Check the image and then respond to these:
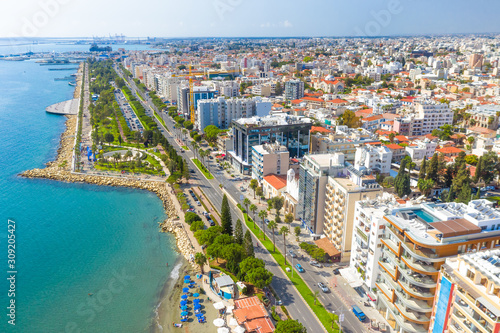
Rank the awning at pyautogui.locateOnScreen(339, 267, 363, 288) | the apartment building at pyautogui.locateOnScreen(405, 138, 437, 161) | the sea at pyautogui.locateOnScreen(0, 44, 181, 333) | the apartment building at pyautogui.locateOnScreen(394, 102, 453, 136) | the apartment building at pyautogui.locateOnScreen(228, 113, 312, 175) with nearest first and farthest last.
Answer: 1. the awning at pyautogui.locateOnScreen(339, 267, 363, 288)
2. the sea at pyautogui.locateOnScreen(0, 44, 181, 333)
3. the apartment building at pyautogui.locateOnScreen(228, 113, 312, 175)
4. the apartment building at pyautogui.locateOnScreen(405, 138, 437, 161)
5. the apartment building at pyautogui.locateOnScreen(394, 102, 453, 136)

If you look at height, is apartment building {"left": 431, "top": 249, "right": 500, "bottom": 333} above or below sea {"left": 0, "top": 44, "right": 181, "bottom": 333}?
above

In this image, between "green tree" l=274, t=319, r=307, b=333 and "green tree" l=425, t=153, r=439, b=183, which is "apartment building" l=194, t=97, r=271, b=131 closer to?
"green tree" l=425, t=153, r=439, b=183

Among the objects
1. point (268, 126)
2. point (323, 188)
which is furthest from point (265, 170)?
point (323, 188)

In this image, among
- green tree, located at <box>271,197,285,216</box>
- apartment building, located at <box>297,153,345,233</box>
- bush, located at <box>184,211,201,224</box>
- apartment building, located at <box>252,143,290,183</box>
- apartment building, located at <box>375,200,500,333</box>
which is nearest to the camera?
apartment building, located at <box>375,200,500,333</box>

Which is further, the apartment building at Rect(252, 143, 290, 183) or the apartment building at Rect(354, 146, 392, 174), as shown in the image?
the apartment building at Rect(354, 146, 392, 174)

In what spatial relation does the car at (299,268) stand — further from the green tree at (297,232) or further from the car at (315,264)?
the green tree at (297,232)

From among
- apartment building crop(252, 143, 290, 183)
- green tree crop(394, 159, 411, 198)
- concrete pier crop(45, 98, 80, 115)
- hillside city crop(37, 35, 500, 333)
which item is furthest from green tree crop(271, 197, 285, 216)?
concrete pier crop(45, 98, 80, 115)

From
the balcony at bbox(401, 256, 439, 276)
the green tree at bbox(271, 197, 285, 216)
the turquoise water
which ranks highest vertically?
the turquoise water

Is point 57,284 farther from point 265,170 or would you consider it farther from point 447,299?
point 447,299
